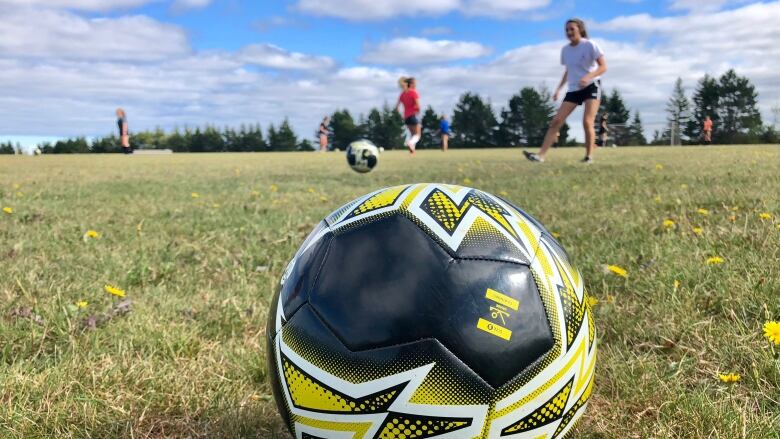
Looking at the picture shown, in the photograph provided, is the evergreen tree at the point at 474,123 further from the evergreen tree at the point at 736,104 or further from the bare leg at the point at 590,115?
the bare leg at the point at 590,115

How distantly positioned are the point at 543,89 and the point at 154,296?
3292 inches

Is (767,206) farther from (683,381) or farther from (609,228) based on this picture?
(683,381)

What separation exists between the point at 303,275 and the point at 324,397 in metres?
0.40

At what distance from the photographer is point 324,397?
1.66 m

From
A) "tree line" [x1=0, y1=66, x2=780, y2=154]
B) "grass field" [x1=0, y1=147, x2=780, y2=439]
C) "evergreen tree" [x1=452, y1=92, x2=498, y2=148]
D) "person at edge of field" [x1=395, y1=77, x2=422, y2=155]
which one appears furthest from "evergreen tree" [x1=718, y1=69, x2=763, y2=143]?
"grass field" [x1=0, y1=147, x2=780, y2=439]

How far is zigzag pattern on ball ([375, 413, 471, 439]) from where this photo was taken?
5.21 ft

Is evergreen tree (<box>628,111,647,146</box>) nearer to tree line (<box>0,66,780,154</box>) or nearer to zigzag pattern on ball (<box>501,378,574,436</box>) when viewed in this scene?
tree line (<box>0,66,780,154</box>)

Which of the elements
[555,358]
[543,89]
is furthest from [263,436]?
[543,89]

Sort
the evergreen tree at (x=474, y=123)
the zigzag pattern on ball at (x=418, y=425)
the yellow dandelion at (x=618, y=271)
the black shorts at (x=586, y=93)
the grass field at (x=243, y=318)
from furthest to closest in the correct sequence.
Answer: the evergreen tree at (x=474, y=123), the black shorts at (x=586, y=93), the yellow dandelion at (x=618, y=271), the grass field at (x=243, y=318), the zigzag pattern on ball at (x=418, y=425)

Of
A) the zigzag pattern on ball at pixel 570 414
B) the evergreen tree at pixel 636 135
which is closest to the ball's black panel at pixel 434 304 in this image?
the zigzag pattern on ball at pixel 570 414

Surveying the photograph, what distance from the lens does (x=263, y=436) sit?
2.14 metres

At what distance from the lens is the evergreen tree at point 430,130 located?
78.5m

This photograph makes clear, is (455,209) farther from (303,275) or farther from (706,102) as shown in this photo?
(706,102)

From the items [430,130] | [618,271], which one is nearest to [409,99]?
[618,271]
